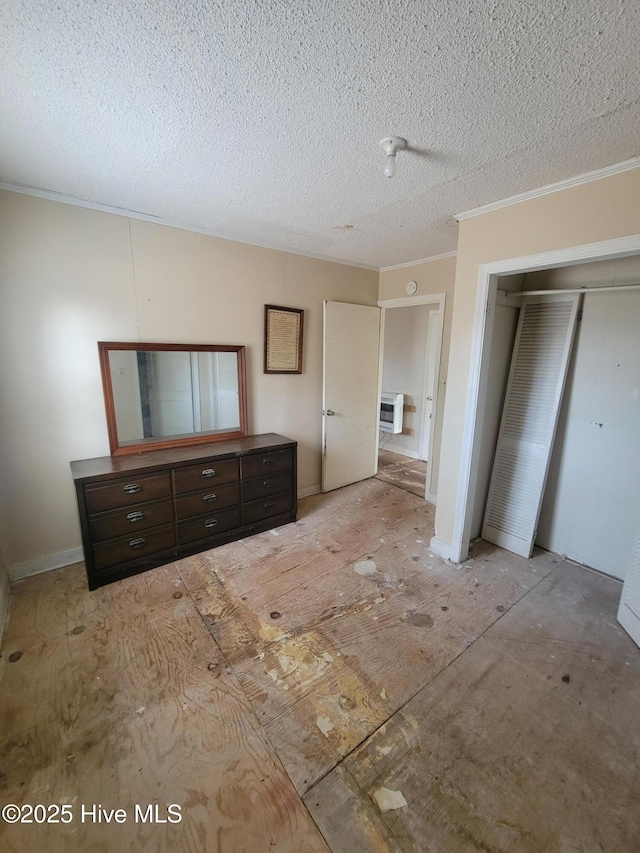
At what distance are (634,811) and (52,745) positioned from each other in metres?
2.13

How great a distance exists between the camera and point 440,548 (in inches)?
103

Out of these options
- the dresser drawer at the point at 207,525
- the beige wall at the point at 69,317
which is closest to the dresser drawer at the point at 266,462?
the dresser drawer at the point at 207,525

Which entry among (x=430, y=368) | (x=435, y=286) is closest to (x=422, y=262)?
(x=435, y=286)

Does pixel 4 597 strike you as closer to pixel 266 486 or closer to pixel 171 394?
pixel 171 394

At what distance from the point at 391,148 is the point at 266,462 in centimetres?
219

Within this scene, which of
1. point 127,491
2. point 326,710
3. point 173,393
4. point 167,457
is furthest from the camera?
point 173,393

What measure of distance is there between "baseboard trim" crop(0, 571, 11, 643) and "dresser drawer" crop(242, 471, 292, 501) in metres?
1.52

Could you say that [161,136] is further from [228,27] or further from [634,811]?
[634,811]

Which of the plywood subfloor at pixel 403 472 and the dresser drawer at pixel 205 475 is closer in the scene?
the dresser drawer at pixel 205 475

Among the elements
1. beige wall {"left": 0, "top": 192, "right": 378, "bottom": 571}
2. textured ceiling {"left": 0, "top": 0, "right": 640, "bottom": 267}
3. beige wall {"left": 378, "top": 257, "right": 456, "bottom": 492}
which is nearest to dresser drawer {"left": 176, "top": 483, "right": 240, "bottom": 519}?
beige wall {"left": 0, "top": 192, "right": 378, "bottom": 571}

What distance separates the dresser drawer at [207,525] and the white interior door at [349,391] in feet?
4.06

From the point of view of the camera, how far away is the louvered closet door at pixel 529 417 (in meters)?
2.41

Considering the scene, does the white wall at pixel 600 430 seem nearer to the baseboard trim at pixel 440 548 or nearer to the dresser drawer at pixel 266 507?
the baseboard trim at pixel 440 548

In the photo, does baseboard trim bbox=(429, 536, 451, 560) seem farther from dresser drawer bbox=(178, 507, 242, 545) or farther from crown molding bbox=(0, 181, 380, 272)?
crown molding bbox=(0, 181, 380, 272)
